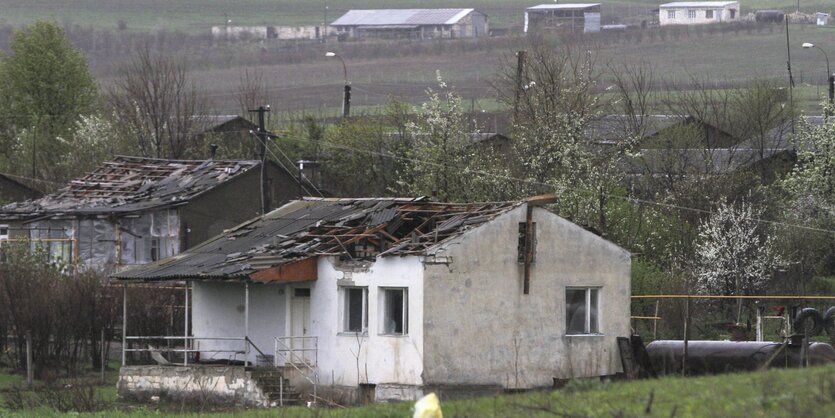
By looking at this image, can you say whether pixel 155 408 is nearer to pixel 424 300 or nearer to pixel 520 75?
pixel 424 300

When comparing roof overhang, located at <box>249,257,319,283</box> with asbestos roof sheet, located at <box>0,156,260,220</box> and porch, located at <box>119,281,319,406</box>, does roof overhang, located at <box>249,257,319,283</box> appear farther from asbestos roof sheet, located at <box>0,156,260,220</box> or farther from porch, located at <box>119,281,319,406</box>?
asbestos roof sheet, located at <box>0,156,260,220</box>

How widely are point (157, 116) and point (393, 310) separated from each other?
50.4 metres

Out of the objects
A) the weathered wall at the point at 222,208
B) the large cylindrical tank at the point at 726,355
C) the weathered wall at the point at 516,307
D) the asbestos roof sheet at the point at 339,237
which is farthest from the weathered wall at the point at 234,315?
the weathered wall at the point at 222,208

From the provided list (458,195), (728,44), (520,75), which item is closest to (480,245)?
(458,195)

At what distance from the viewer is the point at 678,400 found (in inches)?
802

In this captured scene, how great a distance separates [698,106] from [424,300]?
5733 centimetres

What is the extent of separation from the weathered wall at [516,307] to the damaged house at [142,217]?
22362 millimetres

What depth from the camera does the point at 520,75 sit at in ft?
205

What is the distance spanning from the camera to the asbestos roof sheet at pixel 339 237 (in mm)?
35625

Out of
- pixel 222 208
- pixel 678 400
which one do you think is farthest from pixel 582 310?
pixel 222 208

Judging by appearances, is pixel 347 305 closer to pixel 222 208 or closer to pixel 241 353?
pixel 241 353

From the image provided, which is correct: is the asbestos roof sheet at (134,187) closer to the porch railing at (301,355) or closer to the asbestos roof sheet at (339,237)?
the asbestos roof sheet at (339,237)

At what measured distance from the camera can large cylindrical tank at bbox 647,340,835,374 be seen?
3325 centimetres

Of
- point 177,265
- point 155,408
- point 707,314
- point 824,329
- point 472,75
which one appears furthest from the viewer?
point 472,75
